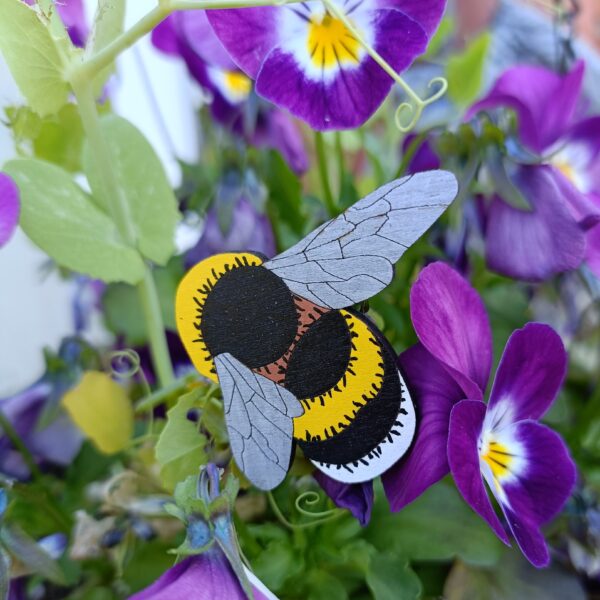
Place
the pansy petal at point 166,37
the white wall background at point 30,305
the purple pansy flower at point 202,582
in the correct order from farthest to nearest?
the white wall background at point 30,305, the pansy petal at point 166,37, the purple pansy flower at point 202,582

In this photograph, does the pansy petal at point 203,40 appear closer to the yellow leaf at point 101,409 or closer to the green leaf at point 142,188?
the green leaf at point 142,188

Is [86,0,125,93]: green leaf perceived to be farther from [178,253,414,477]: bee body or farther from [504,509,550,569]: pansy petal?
[504,509,550,569]: pansy petal

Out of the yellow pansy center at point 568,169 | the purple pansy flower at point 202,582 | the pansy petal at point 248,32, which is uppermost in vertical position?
the pansy petal at point 248,32

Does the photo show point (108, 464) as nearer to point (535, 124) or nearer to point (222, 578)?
point (222, 578)

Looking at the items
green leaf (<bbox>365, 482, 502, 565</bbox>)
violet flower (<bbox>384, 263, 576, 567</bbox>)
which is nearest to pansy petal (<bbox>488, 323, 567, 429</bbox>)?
violet flower (<bbox>384, 263, 576, 567</bbox>)

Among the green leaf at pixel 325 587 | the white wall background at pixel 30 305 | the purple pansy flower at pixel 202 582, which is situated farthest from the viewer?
the white wall background at pixel 30 305

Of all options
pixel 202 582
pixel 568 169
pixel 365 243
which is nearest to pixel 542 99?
pixel 568 169

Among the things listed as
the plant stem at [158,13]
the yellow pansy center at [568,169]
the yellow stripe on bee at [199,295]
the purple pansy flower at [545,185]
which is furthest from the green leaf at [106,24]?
the yellow pansy center at [568,169]
